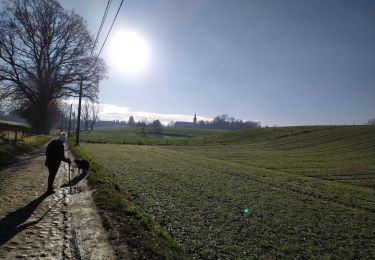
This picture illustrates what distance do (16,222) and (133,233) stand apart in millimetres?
2715

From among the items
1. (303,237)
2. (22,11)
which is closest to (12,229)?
(303,237)

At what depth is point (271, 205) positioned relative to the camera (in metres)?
10.6

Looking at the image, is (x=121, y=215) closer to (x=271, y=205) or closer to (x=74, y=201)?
(x=74, y=201)

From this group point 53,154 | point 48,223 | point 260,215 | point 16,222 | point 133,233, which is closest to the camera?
point 133,233

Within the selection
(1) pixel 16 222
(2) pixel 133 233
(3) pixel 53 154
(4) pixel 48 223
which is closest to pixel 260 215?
(2) pixel 133 233

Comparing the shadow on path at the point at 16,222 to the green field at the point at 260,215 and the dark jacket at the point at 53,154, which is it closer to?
the dark jacket at the point at 53,154

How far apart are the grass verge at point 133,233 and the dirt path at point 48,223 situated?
231 mm

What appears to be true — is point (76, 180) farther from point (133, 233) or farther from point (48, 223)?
point (133, 233)

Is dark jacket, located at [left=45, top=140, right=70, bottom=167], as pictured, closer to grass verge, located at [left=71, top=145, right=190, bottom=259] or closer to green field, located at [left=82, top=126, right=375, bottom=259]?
grass verge, located at [left=71, top=145, right=190, bottom=259]

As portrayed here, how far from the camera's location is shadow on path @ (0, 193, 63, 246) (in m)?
5.82

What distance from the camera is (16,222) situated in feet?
21.6

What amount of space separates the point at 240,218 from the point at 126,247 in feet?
13.2

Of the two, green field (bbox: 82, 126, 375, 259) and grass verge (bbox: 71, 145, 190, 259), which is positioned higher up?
grass verge (bbox: 71, 145, 190, 259)

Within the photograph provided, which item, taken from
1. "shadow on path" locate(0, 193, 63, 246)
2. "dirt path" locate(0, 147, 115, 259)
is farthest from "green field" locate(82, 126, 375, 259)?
"shadow on path" locate(0, 193, 63, 246)
